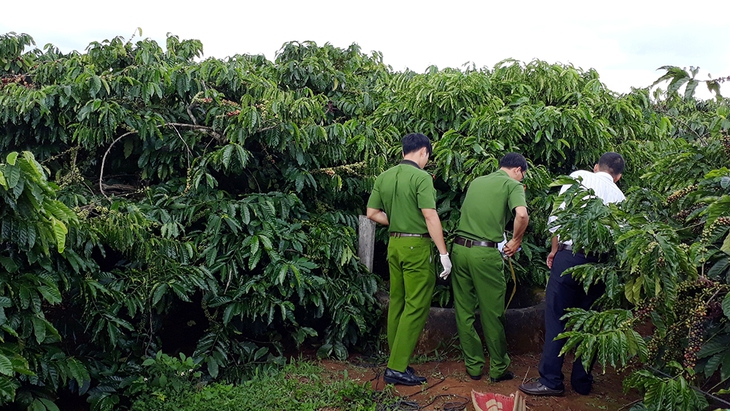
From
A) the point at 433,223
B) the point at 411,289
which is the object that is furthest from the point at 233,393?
the point at 433,223

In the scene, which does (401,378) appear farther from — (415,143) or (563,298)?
(415,143)

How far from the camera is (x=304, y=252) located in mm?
5336

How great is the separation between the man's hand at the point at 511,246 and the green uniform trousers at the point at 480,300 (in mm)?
226

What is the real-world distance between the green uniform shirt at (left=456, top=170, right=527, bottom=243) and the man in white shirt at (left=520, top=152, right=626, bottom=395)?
0.35 metres

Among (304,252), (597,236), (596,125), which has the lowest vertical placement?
(304,252)

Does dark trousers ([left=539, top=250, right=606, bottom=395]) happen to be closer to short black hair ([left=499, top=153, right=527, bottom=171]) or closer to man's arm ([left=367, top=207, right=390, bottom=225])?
short black hair ([left=499, top=153, right=527, bottom=171])

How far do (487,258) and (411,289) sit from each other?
59 cm

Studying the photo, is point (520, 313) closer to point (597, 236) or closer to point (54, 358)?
point (597, 236)

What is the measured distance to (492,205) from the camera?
182 inches

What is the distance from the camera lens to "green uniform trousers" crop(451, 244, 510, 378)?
15.2 ft

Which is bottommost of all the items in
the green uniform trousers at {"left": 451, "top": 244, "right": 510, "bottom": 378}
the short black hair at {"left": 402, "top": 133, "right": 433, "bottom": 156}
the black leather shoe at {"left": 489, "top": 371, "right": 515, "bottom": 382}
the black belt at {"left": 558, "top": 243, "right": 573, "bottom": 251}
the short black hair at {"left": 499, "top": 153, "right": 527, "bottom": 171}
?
the black leather shoe at {"left": 489, "top": 371, "right": 515, "bottom": 382}

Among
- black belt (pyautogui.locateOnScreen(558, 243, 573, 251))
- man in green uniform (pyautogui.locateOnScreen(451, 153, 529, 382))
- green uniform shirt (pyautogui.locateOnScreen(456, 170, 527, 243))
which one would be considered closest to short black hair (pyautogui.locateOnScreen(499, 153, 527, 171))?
man in green uniform (pyautogui.locateOnScreen(451, 153, 529, 382))

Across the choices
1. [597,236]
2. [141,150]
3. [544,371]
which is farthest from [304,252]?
[597,236]

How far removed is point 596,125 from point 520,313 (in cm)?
196
